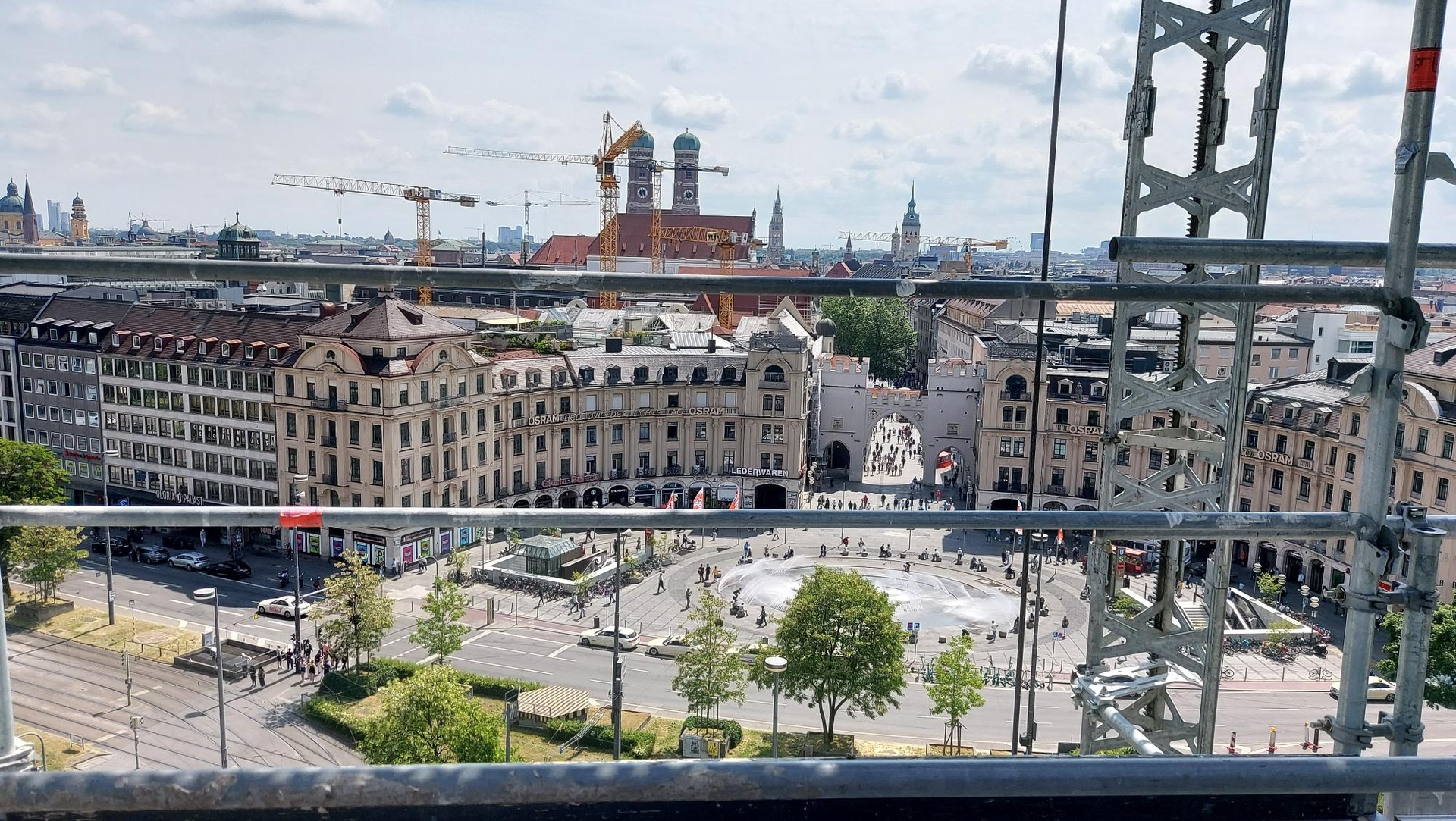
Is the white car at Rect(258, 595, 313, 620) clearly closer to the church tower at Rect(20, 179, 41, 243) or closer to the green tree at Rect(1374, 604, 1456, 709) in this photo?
the green tree at Rect(1374, 604, 1456, 709)

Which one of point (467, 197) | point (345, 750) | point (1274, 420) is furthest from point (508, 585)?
point (467, 197)

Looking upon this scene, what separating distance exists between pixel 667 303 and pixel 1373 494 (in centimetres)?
7970

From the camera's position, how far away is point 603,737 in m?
24.8

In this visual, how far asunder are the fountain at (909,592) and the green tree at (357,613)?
1567 cm

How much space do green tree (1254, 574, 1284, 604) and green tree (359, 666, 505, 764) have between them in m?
30.5

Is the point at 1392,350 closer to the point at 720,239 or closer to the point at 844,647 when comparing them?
the point at 844,647

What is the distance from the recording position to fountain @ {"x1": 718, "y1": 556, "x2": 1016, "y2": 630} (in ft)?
130

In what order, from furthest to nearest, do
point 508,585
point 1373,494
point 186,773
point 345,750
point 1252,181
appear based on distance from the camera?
point 508,585 < point 345,750 < point 1252,181 < point 1373,494 < point 186,773

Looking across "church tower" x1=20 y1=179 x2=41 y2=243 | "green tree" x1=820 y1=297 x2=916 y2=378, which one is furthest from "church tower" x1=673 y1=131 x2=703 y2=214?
"church tower" x1=20 y1=179 x2=41 y2=243

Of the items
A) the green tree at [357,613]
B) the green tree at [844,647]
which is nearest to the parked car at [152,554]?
the green tree at [357,613]

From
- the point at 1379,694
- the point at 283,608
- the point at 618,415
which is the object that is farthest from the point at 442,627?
the point at 618,415

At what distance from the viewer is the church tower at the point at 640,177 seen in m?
167

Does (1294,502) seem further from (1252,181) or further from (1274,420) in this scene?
(1252,181)

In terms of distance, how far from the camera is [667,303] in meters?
83.0
